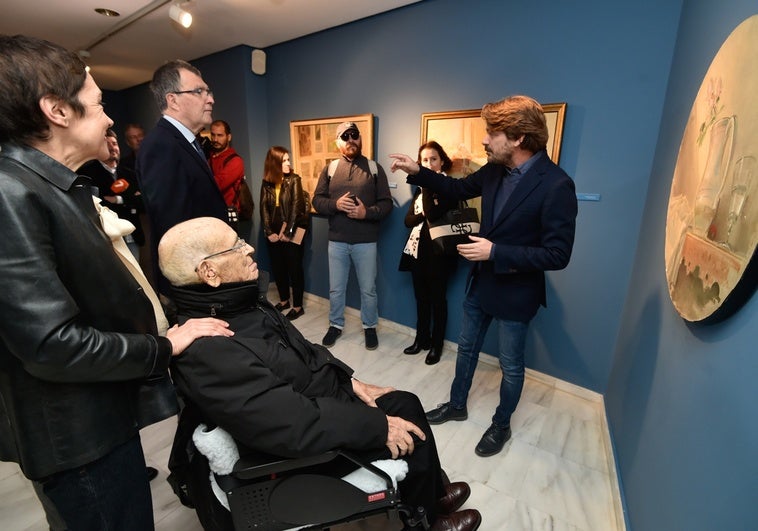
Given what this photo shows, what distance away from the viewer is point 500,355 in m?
1.85

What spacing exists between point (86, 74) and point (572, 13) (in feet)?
8.16

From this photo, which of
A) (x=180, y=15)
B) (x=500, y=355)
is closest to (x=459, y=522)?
(x=500, y=355)

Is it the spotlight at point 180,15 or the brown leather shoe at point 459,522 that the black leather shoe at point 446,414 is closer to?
the brown leather shoe at point 459,522

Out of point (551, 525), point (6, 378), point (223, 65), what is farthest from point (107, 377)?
point (223, 65)

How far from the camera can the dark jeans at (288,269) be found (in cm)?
362

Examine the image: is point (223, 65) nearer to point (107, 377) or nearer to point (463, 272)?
point (463, 272)

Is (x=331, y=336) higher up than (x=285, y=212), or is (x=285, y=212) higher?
(x=285, y=212)

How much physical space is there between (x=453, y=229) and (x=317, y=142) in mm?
1896

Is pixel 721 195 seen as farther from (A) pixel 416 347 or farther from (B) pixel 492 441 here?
(A) pixel 416 347

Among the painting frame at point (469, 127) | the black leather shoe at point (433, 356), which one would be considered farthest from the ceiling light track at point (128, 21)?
the black leather shoe at point (433, 356)

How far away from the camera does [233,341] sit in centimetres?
103

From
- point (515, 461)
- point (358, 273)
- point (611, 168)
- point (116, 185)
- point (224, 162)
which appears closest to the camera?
point (515, 461)

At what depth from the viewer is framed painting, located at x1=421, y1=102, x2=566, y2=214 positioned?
2.60 metres

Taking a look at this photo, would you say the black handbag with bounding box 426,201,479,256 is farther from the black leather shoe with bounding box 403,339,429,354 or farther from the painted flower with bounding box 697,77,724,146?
the painted flower with bounding box 697,77,724,146
